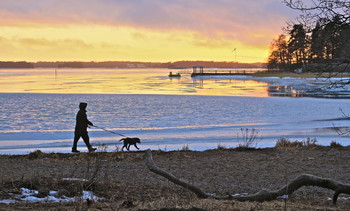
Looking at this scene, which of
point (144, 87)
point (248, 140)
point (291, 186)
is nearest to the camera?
point (291, 186)

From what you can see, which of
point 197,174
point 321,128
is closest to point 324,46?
point 197,174

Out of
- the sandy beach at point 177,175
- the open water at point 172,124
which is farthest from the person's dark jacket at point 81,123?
the sandy beach at point 177,175

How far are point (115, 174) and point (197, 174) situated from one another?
1.96 meters

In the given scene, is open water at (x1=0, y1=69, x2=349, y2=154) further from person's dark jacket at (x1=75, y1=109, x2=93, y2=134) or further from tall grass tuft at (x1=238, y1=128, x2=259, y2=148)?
→ person's dark jacket at (x1=75, y1=109, x2=93, y2=134)

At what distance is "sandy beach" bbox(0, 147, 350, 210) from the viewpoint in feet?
21.3

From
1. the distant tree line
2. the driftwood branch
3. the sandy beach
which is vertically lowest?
the sandy beach

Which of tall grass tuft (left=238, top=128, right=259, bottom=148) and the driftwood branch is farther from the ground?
the driftwood branch

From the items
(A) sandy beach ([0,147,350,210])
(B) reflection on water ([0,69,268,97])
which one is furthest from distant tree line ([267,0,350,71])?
(B) reflection on water ([0,69,268,97])

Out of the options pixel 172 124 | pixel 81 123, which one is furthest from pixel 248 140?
pixel 81 123

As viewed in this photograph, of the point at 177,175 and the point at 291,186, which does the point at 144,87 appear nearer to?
the point at 177,175

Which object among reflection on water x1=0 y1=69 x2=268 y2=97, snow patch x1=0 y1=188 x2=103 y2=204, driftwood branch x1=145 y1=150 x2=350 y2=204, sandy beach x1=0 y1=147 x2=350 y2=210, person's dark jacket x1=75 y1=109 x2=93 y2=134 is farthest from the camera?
reflection on water x1=0 y1=69 x2=268 y2=97

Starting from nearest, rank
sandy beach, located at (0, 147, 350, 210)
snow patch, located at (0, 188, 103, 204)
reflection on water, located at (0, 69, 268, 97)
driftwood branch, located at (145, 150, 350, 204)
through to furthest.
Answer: sandy beach, located at (0, 147, 350, 210) → driftwood branch, located at (145, 150, 350, 204) → snow patch, located at (0, 188, 103, 204) → reflection on water, located at (0, 69, 268, 97)

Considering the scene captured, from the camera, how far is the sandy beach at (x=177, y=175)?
21.3ft

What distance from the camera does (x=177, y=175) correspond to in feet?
34.0
